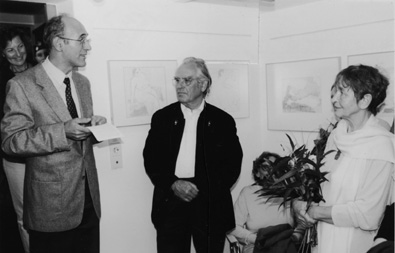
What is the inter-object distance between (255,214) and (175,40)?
150cm

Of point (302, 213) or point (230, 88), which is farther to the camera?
point (230, 88)

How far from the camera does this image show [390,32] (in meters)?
2.38

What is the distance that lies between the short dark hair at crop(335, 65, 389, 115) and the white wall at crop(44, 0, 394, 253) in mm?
780

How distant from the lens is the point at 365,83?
5.74ft

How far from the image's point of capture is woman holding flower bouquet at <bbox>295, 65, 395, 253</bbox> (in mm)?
1687

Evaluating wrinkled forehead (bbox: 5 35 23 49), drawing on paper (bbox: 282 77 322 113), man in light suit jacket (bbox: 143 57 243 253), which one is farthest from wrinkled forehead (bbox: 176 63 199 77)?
wrinkled forehead (bbox: 5 35 23 49)

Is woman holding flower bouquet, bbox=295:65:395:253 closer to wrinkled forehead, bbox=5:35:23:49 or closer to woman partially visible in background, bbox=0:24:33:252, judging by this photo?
woman partially visible in background, bbox=0:24:33:252

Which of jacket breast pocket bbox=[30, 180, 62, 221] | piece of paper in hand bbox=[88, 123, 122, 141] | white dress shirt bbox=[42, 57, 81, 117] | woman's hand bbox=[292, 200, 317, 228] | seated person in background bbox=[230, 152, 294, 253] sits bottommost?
seated person in background bbox=[230, 152, 294, 253]

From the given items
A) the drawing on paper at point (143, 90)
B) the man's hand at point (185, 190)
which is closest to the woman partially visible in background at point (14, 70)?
the drawing on paper at point (143, 90)

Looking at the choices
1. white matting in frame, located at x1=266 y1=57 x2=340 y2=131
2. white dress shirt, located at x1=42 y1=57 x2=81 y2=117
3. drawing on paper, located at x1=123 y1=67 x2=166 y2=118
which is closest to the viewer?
white dress shirt, located at x1=42 y1=57 x2=81 y2=117

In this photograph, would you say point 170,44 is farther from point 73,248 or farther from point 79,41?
point 73,248

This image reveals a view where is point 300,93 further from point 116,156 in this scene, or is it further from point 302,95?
point 116,156

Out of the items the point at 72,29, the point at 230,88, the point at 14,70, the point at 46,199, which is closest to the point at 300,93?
the point at 230,88

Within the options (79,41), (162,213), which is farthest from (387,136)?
(79,41)
